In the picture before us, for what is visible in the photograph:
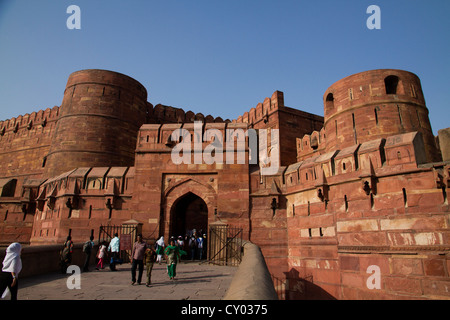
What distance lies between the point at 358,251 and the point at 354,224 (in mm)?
752

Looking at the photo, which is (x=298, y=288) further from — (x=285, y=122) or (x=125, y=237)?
(x=285, y=122)

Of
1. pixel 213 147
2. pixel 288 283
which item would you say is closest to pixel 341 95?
pixel 213 147

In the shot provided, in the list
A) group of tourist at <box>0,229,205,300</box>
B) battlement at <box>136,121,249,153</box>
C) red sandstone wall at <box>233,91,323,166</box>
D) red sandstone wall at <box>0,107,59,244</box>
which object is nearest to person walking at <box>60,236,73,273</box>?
group of tourist at <box>0,229,205,300</box>

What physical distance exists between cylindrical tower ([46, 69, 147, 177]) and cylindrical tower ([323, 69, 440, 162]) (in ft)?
35.2

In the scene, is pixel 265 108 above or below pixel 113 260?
above

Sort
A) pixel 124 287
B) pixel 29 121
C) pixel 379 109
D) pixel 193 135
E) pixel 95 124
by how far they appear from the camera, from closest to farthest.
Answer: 1. pixel 124 287
2. pixel 379 109
3. pixel 193 135
4. pixel 95 124
5. pixel 29 121

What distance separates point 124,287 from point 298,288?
22.6 feet

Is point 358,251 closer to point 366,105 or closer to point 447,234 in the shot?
point 447,234

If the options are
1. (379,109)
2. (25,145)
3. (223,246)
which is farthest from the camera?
(25,145)

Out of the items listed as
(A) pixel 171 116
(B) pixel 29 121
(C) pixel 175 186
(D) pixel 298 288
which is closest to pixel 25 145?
(B) pixel 29 121

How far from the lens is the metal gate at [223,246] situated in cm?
971

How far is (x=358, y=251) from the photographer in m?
8.82

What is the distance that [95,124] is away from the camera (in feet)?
53.0
